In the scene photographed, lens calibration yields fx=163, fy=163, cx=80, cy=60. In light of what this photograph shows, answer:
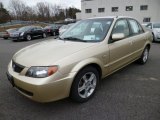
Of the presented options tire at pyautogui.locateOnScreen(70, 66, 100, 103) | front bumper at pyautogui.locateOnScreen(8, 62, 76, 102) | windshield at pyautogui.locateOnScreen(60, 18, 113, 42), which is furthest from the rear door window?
front bumper at pyautogui.locateOnScreen(8, 62, 76, 102)

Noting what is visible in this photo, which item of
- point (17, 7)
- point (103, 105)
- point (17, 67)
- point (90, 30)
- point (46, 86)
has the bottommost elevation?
point (103, 105)

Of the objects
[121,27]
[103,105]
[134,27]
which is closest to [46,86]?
[103,105]

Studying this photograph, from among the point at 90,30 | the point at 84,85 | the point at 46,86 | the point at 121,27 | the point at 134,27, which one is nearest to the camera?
the point at 46,86

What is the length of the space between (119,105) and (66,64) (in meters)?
1.29

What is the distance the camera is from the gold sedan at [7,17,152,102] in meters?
2.57

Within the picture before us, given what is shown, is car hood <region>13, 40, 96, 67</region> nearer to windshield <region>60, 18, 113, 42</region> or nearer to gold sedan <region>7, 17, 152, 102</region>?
gold sedan <region>7, 17, 152, 102</region>

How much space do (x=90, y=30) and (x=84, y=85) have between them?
1.38 m

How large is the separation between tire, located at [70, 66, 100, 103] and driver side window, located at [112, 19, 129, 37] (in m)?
1.13

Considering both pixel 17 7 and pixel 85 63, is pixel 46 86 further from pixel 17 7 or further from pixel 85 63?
pixel 17 7

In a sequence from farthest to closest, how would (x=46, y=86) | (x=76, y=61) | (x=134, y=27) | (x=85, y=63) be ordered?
(x=134, y=27)
(x=85, y=63)
(x=76, y=61)
(x=46, y=86)

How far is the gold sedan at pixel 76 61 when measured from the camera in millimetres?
2574

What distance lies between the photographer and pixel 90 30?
385cm

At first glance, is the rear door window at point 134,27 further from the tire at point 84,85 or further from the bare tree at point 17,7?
the bare tree at point 17,7

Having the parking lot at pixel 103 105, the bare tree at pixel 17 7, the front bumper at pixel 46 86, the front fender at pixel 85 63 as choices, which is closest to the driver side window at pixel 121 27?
the front fender at pixel 85 63
